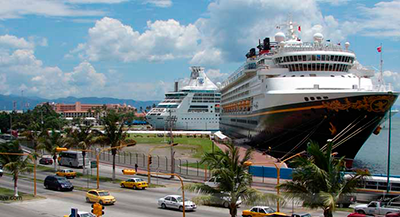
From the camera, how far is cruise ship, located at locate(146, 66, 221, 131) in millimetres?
140875

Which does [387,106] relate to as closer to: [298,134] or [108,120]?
[298,134]

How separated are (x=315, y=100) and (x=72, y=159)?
29.7 meters

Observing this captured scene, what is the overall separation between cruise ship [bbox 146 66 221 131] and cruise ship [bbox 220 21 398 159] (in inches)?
3178

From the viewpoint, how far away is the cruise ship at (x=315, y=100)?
41781 mm

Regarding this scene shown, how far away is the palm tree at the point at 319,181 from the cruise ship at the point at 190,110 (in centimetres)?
12336

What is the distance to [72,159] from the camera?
173 ft

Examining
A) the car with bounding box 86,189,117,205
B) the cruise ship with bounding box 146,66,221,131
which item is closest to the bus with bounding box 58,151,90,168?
the car with bounding box 86,189,117,205

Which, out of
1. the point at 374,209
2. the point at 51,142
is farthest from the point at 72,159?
the point at 374,209

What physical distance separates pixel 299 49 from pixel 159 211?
31748 millimetres

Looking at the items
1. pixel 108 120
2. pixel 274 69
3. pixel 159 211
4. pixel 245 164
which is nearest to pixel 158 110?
pixel 274 69

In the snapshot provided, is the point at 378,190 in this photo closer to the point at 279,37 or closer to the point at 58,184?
the point at 58,184

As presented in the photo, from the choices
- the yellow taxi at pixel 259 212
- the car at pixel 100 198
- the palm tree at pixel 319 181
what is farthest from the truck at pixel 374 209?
the car at pixel 100 198

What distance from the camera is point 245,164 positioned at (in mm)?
17359

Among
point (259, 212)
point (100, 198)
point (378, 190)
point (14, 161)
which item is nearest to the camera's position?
point (259, 212)
